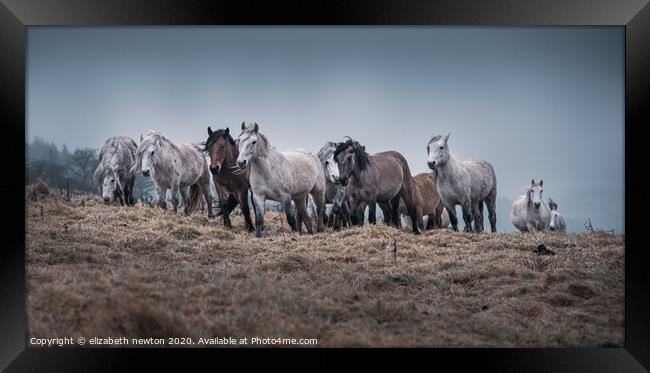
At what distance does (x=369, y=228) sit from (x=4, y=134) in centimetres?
494

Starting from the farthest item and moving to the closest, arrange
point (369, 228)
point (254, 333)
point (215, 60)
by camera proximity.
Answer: point (369, 228) < point (215, 60) < point (254, 333)

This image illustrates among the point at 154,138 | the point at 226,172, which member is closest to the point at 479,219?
the point at 226,172

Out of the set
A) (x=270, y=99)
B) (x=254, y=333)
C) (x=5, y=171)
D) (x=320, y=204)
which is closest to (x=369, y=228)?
(x=320, y=204)

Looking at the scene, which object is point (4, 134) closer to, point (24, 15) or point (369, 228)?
point (24, 15)

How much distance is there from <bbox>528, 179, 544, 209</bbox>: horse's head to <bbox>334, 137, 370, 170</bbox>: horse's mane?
258cm

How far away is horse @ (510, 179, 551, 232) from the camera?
819 cm

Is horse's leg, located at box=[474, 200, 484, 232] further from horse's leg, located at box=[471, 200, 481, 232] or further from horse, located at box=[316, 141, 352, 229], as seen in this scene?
horse, located at box=[316, 141, 352, 229]

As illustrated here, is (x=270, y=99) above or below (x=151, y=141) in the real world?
above

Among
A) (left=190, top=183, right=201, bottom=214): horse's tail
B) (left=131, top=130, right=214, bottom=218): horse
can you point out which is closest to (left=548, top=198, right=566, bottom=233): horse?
(left=131, top=130, right=214, bottom=218): horse

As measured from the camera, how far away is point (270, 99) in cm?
761

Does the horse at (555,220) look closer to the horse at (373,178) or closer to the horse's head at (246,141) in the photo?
the horse at (373,178)

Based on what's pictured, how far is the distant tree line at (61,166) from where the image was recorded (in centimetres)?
665

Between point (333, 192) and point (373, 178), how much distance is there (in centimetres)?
110

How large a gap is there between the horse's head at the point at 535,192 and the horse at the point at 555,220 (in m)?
0.20
